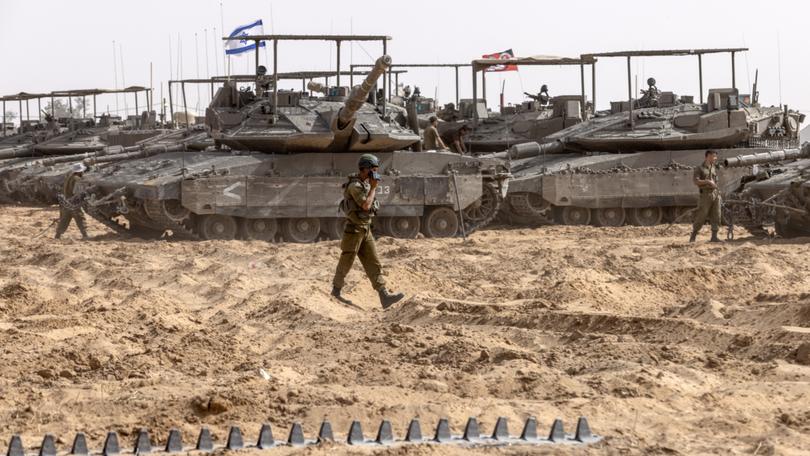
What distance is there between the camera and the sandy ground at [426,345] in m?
7.11

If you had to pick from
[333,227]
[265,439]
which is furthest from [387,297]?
[333,227]

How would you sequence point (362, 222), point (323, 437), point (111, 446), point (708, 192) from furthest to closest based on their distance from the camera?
point (708, 192), point (362, 222), point (323, 437), point (111, 446)

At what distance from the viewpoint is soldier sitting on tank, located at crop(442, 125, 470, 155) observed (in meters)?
27.3

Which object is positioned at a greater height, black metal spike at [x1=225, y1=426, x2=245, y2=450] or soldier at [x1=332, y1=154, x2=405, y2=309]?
soldier at [x1=332, y1=154, x2=405, y2=309]

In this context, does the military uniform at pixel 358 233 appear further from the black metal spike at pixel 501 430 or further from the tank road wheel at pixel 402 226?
the tank road wheel at pixel 402 226

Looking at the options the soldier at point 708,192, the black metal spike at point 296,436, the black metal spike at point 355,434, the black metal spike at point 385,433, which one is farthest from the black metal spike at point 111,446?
the soldier at point 708,192

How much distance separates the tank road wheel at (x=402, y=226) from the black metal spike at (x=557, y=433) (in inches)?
553

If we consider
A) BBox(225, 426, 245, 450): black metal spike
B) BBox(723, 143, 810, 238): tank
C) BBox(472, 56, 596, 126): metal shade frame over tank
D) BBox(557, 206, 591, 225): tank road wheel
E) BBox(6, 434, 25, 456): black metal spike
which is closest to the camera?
BBox(6, 434, 25, 456): black metal spike

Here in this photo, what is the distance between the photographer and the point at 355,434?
253 inches

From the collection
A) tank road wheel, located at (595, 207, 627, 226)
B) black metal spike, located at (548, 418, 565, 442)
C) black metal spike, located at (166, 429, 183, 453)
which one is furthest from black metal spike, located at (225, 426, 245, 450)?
tank road wheel, located at (595, 207, 627, 226)

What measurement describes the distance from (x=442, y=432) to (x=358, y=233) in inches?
216

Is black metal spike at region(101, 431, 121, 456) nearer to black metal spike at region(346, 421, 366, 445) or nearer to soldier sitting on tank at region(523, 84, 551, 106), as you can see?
black metal spike at region(346, 421, 366, 445)

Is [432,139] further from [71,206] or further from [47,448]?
[47,448]

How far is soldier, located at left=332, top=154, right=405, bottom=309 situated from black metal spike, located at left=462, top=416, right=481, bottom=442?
5250 mm
